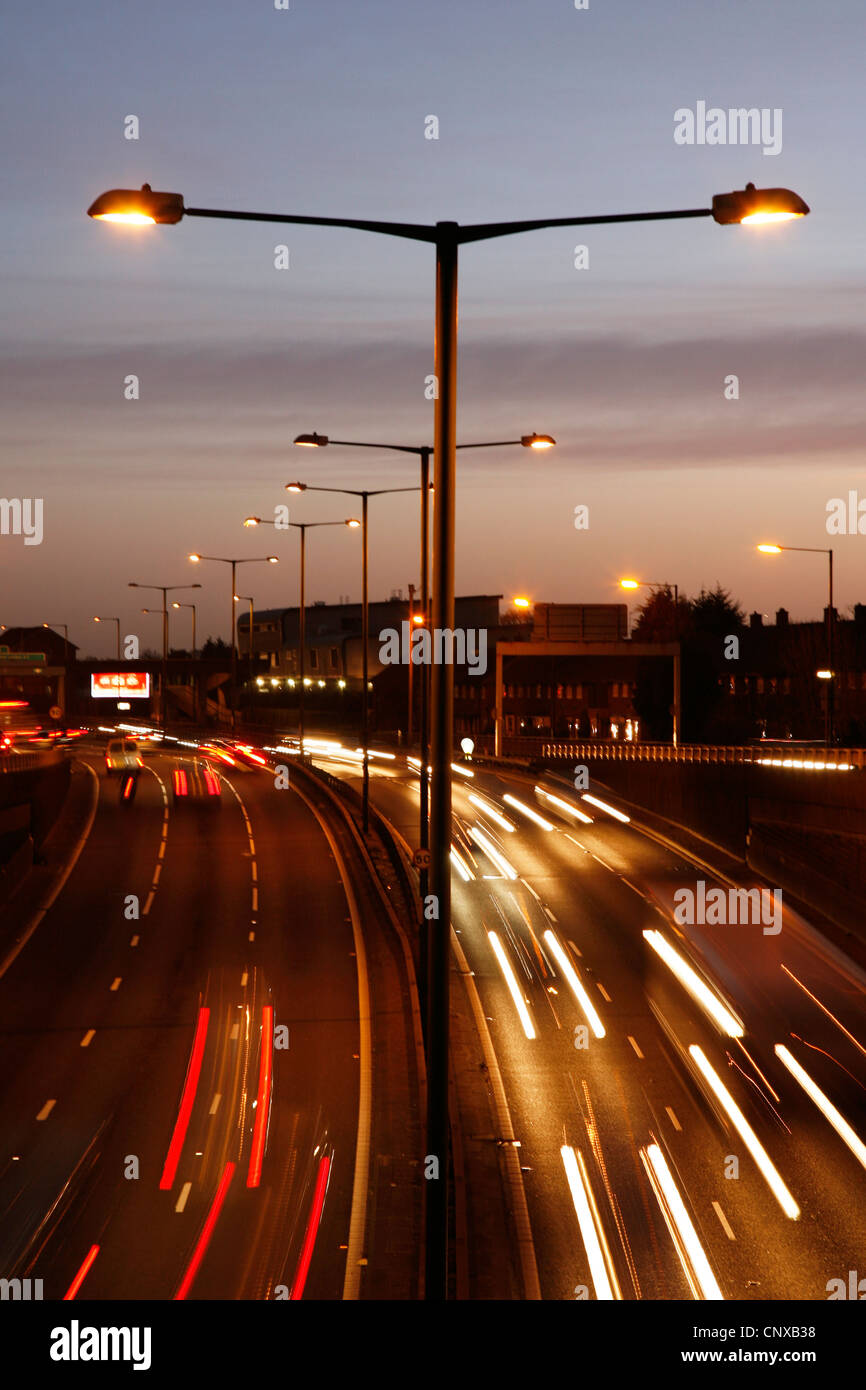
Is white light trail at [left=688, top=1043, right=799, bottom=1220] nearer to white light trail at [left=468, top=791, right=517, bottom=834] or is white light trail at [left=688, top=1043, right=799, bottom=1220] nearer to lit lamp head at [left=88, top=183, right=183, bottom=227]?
lit lamp head at [left=88, top=183, right=183, bottom=227]

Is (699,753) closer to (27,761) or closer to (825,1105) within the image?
(27,761)

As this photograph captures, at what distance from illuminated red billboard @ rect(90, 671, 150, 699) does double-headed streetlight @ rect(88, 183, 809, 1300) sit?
107075 millimetres

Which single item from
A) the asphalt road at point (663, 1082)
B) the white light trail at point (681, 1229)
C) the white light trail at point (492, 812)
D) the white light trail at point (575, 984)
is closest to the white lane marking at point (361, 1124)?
the asphalt road at point (663, 1082)

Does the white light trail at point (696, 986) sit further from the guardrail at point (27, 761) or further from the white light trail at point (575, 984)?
the guardrail at point (27, 761)

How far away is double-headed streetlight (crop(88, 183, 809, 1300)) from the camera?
10.2 m

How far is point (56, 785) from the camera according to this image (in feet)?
179

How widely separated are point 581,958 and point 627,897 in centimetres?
659

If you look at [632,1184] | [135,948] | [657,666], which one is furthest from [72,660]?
[632,1184]

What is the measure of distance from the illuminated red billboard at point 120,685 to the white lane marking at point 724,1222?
330ft

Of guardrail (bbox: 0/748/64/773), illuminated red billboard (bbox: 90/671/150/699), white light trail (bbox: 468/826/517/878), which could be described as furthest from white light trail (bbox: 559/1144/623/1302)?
illuminated red billboard (bbox: 90/671/150/699)

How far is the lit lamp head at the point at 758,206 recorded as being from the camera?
10102mm
